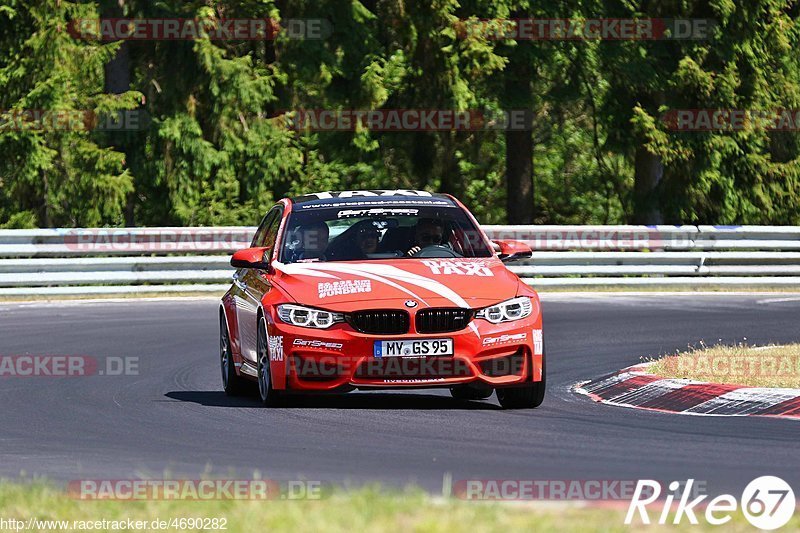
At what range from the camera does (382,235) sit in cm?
1237

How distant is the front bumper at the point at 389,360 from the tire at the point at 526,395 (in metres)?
0.24

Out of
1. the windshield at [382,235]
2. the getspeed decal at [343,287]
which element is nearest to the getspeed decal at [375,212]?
the windshield at [382,235]

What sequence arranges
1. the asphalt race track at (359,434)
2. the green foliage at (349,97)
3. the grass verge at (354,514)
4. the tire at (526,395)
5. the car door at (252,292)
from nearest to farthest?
the grass verge at (354,514) → the asphalt race track at (359,434) → the tire at (526,395) → the car door at (252,292) → the green foliage at (349,97)

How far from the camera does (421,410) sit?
1134cm

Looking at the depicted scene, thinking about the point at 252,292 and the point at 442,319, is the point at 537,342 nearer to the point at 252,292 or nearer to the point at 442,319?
the point at 442,319

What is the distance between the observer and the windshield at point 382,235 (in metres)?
12.2

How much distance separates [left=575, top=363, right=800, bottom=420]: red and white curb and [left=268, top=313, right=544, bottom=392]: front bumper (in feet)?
4.14

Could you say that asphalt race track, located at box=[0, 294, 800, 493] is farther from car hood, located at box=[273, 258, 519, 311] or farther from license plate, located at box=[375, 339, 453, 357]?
car hood, located at box=[273, 258, 519, 311]

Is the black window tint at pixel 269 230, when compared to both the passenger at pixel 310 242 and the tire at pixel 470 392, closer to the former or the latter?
the passenger at pixel 310 242

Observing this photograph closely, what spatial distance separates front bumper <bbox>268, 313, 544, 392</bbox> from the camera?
1102 centimetres

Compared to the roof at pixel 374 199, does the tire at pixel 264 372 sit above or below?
below

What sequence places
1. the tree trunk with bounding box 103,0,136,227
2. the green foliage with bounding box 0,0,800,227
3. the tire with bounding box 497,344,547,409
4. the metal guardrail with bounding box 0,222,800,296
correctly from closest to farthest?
the tire with bounding box 497,344,547,409 < the metal guardrail with bounding box 0,222,800,296 < the green foliage with bounding box 0,0,800,227 < the tree trunk with bounding box 103,0,136,227

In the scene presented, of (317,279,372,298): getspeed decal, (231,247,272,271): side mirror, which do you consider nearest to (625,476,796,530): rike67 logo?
(317,279,372,298): getspeed decal

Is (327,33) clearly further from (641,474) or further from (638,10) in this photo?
(641,474)
